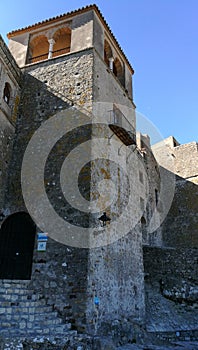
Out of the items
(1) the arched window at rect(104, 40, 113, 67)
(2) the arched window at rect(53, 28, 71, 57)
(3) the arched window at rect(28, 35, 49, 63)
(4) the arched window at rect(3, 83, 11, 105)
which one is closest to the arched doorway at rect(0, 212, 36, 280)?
(4) the arched window at rect(3, 83, 11, 105)

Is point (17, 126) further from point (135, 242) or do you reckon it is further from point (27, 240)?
point (135, 242)

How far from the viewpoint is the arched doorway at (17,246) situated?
25.7 ft

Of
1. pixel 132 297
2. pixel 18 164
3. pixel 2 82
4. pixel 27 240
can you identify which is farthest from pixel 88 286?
pixel 2 82

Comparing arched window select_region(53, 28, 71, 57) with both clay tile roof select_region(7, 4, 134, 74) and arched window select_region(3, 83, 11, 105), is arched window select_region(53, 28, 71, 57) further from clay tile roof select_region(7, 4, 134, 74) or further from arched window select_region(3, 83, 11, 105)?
arched window select_region(3, 83, 11, 105)

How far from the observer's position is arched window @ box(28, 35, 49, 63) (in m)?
12.0

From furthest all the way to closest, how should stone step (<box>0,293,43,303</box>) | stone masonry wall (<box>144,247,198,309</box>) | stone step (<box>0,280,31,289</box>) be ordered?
stone masonry wall (<box>144,247,198,309</box>), stone step (<box>0,280,31,289</box>), stone step (<box>0,293,43,303</box>)

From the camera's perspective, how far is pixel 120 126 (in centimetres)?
1066

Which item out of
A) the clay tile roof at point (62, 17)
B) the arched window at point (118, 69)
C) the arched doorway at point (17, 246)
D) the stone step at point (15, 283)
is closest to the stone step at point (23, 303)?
the stone step at point (15, 283)

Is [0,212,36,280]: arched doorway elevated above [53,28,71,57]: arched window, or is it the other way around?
[53,28,71,57]: arched window

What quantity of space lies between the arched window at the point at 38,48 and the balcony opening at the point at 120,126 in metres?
4.01

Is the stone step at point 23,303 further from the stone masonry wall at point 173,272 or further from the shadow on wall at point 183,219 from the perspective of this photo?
the shadow on wall at point 183,219

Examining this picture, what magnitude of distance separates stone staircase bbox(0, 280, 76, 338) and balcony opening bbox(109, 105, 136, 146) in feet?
19.1

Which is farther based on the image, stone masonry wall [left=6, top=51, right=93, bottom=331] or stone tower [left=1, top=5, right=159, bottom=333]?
stone tower [left=1, top=5, right=159, bottom=333]

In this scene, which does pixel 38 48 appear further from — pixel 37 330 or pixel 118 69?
pixel 37 330
